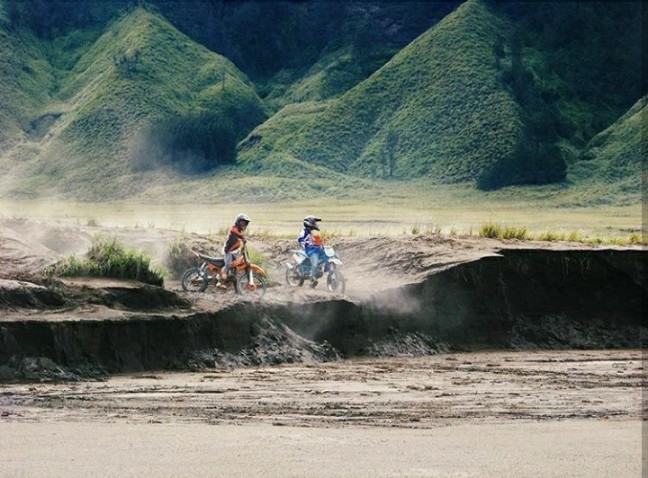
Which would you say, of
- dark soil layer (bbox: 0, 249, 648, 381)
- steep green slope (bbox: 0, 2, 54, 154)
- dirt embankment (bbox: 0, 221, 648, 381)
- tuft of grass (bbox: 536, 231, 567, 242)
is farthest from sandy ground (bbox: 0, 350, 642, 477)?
steep green slope (bbox: 0, 2, 54, 154)

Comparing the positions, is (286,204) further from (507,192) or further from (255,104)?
(255,104)

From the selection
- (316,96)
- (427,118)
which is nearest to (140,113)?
(316,96)

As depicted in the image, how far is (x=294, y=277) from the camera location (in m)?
30.9

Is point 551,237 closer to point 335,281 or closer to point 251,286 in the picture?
point 335,281

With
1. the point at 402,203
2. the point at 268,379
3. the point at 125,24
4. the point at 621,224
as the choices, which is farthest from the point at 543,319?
the point at 125,24

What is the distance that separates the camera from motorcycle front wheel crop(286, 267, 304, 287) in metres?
30.8

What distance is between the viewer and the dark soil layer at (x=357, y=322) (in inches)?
920

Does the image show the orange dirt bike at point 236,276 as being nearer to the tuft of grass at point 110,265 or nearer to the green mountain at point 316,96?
the tuft of grass at point 110,265

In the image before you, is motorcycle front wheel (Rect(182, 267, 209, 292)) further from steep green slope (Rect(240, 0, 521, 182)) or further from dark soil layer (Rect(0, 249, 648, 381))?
steep green slope (Rect(240, 0, 521, 182))

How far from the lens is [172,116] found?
113750 mm

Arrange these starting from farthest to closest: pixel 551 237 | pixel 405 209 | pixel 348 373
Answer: pixel 405 209
pixel 551 237
pixel 348 373

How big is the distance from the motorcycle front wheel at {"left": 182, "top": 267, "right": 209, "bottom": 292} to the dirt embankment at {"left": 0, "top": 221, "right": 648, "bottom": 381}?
349mm

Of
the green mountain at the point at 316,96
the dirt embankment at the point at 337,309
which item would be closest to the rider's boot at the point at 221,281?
the dirt embankment at the point at 337,309

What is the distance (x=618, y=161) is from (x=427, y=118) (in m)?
15.0
